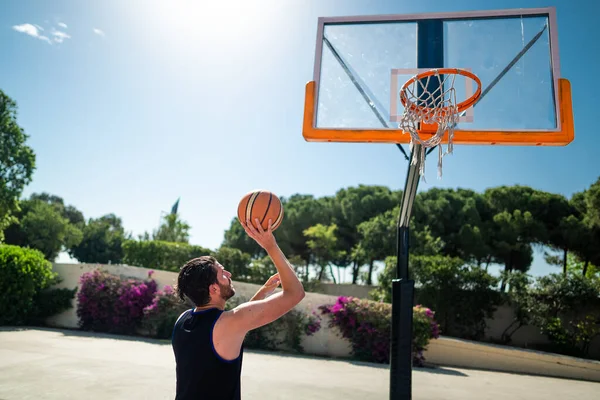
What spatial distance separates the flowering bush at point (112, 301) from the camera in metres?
13.5

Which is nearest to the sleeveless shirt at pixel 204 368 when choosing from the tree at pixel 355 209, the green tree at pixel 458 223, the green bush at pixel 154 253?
the green bush at pixel 154 253

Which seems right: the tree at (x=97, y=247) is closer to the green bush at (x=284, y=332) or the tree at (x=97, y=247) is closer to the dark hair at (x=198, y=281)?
the green bush at (x=284, y=332)

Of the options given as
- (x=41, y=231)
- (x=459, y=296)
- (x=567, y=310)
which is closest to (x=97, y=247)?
(x=41, y=231)

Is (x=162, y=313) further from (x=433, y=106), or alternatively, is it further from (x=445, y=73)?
(x=445, y=73)

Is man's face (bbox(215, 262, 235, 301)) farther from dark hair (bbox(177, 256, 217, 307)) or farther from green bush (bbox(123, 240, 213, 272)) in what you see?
green bush (bbox(123, 240, 213, 272))

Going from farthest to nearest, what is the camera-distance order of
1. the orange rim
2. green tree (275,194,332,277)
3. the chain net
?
1. green tree (275,194,332,277)
2. the orange rim
3. the chain net

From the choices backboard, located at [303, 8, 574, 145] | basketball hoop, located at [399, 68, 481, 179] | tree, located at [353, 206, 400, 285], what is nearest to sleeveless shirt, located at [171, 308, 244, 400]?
basketball hoop, located at [399, 68, 481, 179]

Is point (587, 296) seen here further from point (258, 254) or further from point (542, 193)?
point (258, 254)

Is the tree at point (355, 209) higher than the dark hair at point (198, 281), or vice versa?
the tree at point (355, 209)

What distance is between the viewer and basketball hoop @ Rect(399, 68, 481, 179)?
4.99 meters

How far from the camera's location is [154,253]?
1986cm

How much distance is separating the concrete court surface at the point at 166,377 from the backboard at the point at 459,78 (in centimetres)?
407

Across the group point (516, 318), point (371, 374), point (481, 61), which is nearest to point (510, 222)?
point (516, 318)

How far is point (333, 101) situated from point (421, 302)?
39.4 ft
